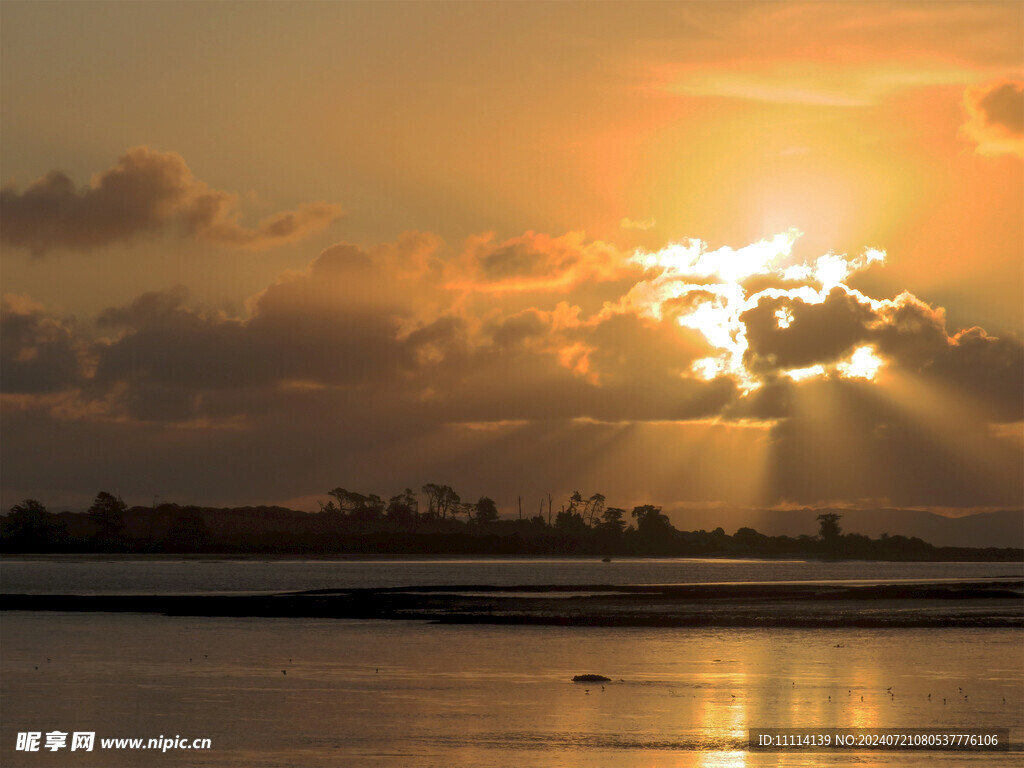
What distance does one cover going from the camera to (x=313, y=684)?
4356 centimetres

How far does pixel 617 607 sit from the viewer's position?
88562mm

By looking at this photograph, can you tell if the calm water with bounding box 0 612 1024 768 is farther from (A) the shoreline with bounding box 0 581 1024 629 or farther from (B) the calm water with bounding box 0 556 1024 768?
(A) the shoreline with bounding box 0 581 1024 629

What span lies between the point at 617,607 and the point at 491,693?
159 ft

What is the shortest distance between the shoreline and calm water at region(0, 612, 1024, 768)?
365 inches

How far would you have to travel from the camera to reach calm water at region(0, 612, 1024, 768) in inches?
1222

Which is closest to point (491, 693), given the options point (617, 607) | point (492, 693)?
point (492, 693)

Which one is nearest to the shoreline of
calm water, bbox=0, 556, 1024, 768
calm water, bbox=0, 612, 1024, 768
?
calm water, bbox=0, 556, 1024, 768

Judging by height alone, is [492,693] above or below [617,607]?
above

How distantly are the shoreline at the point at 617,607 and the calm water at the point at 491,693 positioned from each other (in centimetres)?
926

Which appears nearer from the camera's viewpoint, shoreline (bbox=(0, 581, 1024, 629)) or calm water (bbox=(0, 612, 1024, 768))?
calm water (bbox=(0, 612, 1024, 768))

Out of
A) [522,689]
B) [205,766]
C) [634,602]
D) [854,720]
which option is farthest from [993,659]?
[634,602]

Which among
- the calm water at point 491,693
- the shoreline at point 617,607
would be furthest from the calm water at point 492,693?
the shoreline at point 617,607

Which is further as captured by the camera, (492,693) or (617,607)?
(617,607)

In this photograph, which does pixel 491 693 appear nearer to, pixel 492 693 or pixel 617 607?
pixel 492 693
